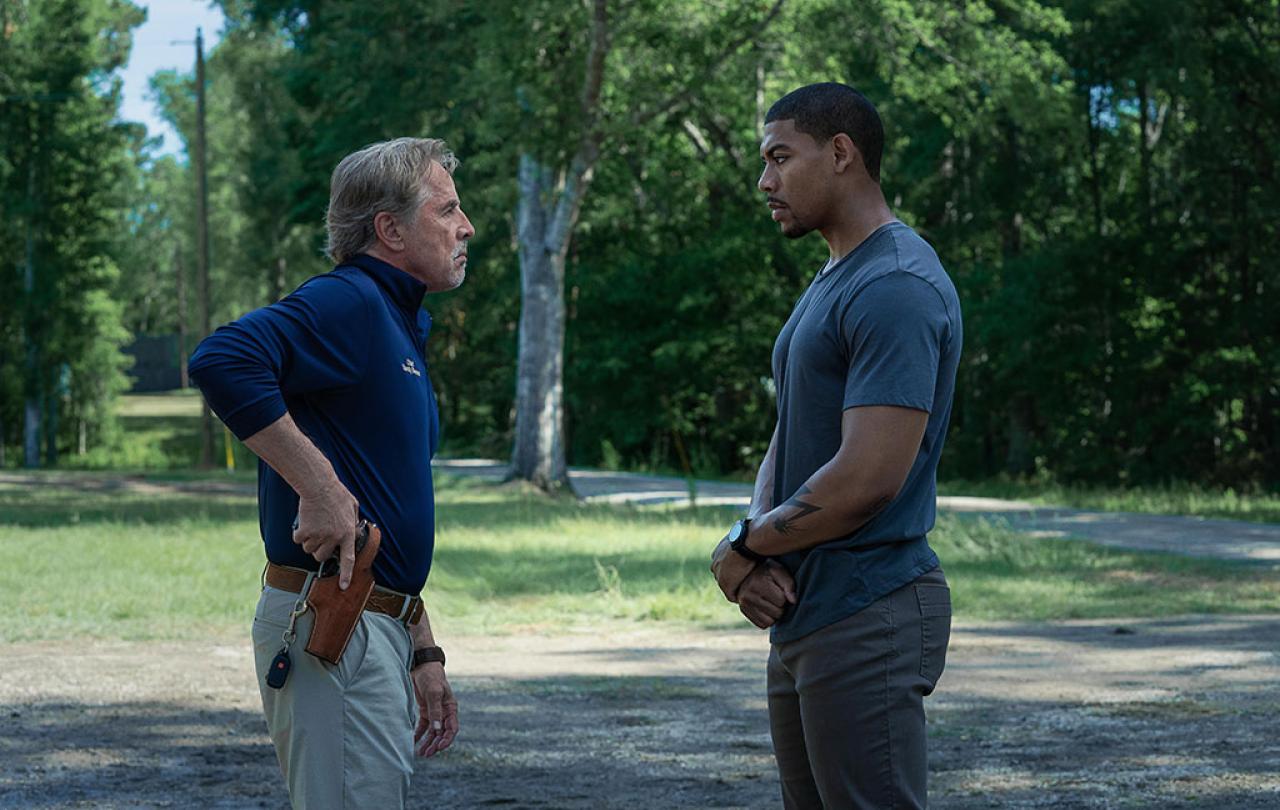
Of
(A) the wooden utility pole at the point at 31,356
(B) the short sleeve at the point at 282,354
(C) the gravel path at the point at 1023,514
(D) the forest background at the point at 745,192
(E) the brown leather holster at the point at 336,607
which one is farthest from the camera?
(A) the wooden utility pole at the point at 31,356

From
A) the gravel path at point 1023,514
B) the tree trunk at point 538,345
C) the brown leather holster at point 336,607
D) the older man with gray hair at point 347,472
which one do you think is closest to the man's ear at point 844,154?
the older man with gray hair at point 347,472

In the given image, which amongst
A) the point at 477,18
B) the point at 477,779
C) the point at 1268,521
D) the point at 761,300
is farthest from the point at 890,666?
the point at 761,300

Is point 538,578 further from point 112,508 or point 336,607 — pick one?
point 336,607

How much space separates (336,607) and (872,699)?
1.03 m

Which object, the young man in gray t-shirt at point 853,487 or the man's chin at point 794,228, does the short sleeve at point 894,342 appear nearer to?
the young man in gray t-shirt at point 853,487

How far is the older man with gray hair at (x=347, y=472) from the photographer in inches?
126

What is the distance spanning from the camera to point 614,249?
38.6 meters

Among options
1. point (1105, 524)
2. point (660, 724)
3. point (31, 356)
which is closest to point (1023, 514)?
point (1105, 524)

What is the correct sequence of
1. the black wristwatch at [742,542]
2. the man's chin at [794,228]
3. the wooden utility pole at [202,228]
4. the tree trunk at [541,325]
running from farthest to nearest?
the wooden utility pole at [202,228] < the tree trunk at [541,325] < the man's chin at [794,228] < the black wristwatch at [742,542]

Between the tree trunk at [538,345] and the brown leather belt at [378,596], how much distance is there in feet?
71.3

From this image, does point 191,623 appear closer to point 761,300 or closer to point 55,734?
point 55,734

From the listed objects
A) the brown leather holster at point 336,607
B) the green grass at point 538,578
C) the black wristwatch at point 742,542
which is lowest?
the green grass at point 538,578

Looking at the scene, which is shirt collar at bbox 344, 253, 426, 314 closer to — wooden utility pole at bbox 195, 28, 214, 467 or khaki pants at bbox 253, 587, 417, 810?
khaki pants at bbox 253, 587, 417, 810

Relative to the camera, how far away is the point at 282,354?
3242mm
